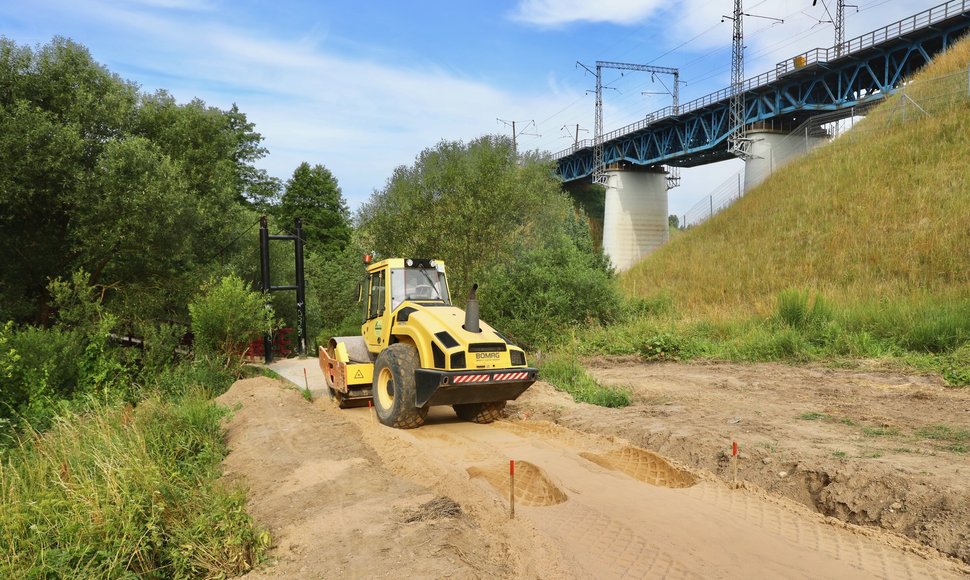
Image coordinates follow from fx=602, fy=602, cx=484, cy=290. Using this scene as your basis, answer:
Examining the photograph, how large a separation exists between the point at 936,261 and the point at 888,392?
27.6 ft

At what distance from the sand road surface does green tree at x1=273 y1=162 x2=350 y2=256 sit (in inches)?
1594

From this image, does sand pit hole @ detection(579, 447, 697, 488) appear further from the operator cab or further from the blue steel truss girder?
the blue steel truss girder

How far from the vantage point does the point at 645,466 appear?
23.9ft

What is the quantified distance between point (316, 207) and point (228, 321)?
34.6 meters

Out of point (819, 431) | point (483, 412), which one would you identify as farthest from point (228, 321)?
point (819, 431)

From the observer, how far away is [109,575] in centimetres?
520

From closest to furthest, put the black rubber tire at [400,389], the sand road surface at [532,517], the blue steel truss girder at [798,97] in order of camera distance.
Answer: the sand road surface at [532,517]
the black rubber tire at [400,389]
the blue steel truss girder at [798,97]

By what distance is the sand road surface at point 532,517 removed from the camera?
4699 millimetres

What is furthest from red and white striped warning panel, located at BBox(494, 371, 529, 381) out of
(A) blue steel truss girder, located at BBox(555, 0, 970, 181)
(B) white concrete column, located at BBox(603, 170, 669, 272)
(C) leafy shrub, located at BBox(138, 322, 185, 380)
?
(B) white concrete column, located at BBox(603, 170, 669, 272)

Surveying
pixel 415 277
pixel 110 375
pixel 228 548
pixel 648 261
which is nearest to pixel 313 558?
pixel 228 548

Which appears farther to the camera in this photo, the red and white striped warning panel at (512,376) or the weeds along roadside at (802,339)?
the weeds along roadside at (802,339)

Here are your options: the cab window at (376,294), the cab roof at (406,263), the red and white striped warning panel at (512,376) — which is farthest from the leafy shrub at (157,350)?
the red and white striped warning panel at (512,376)

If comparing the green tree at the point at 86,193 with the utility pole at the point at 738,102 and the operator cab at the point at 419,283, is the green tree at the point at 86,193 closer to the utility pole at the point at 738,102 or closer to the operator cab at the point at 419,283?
the operator cab at the point at 419,283

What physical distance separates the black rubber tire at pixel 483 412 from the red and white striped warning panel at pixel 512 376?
1.20 meters
